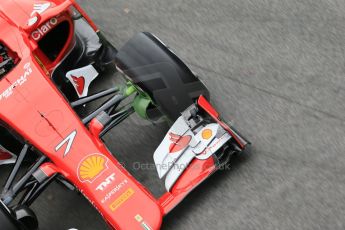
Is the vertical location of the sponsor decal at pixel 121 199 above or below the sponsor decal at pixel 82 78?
below

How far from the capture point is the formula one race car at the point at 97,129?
300 centimetres

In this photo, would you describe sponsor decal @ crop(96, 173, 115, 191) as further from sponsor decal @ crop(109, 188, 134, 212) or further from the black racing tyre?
the black racing tyre

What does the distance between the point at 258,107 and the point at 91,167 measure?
3.90 feet

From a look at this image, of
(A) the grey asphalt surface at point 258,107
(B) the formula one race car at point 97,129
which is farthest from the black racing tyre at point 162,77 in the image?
(A) the grey asphalt surface at point 258,107

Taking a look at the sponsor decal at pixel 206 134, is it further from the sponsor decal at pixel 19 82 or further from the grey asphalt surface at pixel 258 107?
the sponsor decal at pixel 19 82

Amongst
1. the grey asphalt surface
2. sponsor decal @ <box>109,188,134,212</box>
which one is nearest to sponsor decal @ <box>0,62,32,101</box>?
the grey asphalt surface

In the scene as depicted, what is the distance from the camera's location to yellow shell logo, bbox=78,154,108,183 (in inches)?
119

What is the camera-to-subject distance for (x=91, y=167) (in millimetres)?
3051

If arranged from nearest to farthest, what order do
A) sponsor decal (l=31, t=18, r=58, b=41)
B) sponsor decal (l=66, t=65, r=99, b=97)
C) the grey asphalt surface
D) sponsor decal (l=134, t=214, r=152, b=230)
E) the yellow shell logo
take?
sponsor decal (l=134, t=214, r=152, b=230), the yellow shell logo, the grey asphalt surface, sponsor decal (l=31, t=18, r=58, b=41), sponsor decal (l=66, t=65, r=99, b=97)

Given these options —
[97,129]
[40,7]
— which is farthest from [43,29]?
[97,129]

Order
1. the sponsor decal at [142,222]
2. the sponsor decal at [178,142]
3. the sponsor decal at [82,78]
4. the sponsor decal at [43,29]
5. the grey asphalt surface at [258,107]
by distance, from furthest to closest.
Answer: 1. the sponsor decal at [82,78]
2. the sponsor decal at [43,29]
3. the grey asphalt surface at [258,107]
4. the sponsor decal at [178,142]
5. the sponsor decal at [142,222]

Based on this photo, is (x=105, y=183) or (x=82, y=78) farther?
(x=82, y=78)

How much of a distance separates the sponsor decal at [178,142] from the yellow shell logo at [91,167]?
1.22 ft

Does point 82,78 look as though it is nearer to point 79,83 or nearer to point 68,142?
point 79,83
